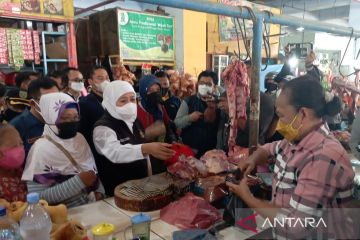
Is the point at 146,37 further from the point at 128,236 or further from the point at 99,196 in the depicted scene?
the point at 128,236

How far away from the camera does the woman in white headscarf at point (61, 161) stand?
1704mm

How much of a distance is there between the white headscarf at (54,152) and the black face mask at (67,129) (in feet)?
0.10

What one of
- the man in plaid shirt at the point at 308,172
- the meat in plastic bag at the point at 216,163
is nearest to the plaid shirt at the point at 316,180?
the man in plaid shirt at the point at 308,172

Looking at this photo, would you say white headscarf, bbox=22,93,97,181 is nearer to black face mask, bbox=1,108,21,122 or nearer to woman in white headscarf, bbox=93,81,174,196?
woman in white headscarf, bbox=93,81,174,196

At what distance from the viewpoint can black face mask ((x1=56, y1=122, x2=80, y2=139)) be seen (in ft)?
5.98

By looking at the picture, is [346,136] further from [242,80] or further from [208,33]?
[208,33]

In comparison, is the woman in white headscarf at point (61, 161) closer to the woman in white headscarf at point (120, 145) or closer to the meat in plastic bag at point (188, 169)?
the woman in white headscarf at point (120, 145)

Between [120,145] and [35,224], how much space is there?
729 millimetres

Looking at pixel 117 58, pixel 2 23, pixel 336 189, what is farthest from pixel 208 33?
pixel 336 189

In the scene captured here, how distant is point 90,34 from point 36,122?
408 cm

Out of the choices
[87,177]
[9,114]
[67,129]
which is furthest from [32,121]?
[87,177]

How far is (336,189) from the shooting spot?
116cm

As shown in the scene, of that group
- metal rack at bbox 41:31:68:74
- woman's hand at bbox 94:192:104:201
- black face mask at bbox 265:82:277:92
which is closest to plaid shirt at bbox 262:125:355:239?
woman's hand at bbox 94:192:104:201

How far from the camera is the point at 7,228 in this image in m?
1.30
